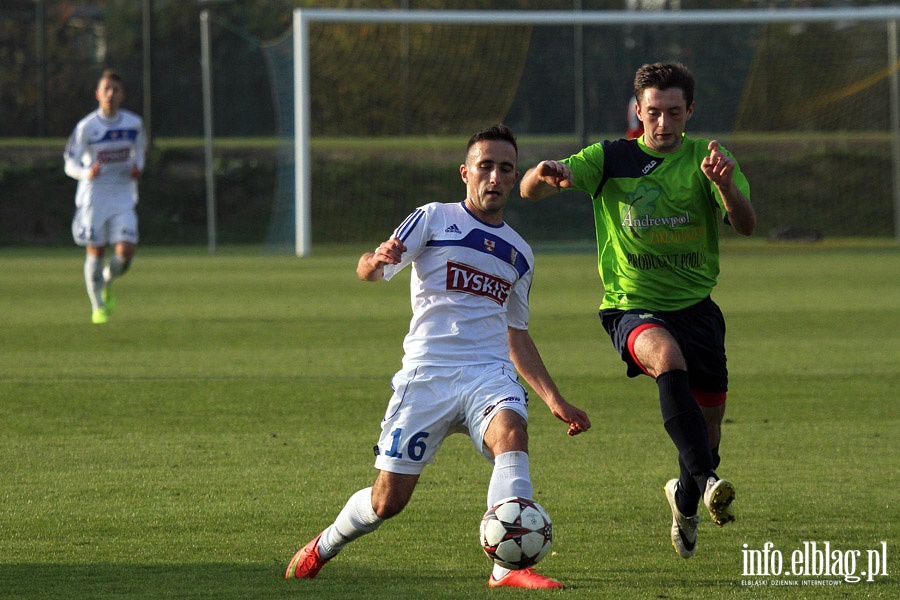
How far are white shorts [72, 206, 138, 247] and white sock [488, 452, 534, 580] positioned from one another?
1023 centimetres

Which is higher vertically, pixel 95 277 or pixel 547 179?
pixel 95 277

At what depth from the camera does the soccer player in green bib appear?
5156mm

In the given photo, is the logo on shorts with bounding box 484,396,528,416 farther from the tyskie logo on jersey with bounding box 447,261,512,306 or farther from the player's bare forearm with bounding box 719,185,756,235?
the player's bare forearm with bounding box 719,185,756,235

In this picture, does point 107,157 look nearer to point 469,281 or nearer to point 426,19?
point 469,281

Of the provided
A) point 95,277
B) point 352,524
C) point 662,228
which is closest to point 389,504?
point 352,524

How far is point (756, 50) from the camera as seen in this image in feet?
101

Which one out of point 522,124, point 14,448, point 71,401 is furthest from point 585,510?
point 522,124

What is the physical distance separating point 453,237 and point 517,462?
0.91 metres

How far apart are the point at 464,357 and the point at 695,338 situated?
111cm

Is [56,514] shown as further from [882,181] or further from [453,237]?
[882,181]

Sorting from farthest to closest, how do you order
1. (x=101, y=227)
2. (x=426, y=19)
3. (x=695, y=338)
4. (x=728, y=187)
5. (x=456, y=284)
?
(x=426, y=19) → (x=101, y=227) → (x=695, y=338) → (x=728, y=187) → (x=456, y=284)

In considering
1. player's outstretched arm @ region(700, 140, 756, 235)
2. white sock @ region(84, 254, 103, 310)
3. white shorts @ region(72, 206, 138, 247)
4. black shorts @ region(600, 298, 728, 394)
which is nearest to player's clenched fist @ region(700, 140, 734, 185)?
player's outstretched arm @ region(700, 140, 756, 235)

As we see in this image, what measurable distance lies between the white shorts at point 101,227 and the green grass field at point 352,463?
0.90 metres

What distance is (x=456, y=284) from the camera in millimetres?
4734
